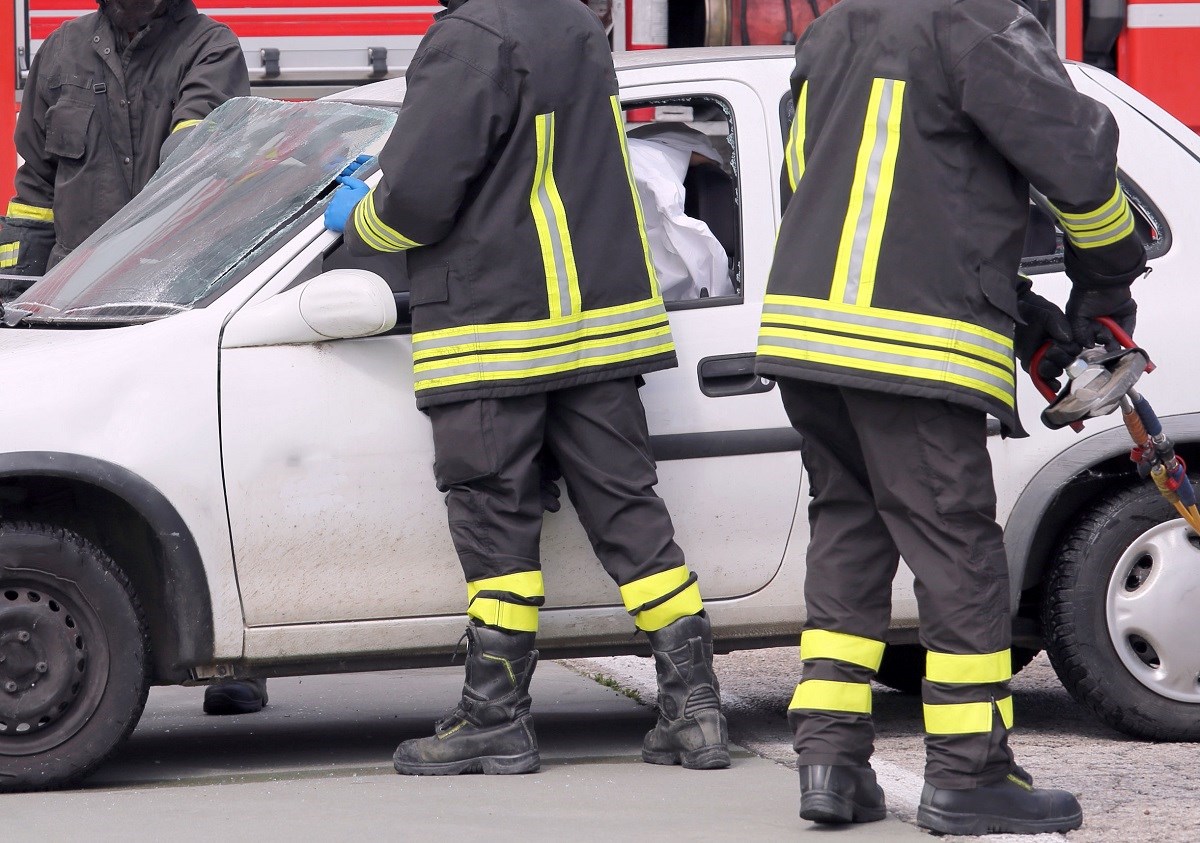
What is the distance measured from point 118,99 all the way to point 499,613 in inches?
91.5

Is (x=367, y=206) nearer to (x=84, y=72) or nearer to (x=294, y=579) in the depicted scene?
(x=294, y=579)

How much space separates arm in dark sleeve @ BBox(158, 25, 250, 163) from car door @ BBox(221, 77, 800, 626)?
137 centimetres

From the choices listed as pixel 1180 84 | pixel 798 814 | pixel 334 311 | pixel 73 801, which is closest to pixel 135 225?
pixel 334 311

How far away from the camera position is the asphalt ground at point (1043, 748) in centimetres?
367

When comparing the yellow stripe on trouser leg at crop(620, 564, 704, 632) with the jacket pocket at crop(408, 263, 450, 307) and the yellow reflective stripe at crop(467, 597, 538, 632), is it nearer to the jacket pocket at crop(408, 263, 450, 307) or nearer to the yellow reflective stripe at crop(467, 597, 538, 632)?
the yellow reflective stripe at crop(467, 597, 538, 632)

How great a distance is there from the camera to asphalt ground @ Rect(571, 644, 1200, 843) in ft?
12.1

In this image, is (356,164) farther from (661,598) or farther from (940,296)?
(940,296)

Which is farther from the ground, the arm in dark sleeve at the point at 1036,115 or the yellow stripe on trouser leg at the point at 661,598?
the arm in dark sleeve at the point at 1036,115

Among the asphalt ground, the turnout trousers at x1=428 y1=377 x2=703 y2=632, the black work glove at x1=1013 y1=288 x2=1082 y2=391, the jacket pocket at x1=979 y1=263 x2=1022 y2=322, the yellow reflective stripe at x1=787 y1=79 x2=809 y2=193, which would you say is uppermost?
the yellow reflective stripe at x1=787 y1=79 x2=809 y2=193

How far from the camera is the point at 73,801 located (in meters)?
4.10

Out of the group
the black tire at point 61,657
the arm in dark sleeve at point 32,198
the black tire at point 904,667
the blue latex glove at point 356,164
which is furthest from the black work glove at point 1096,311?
the arm in dark sleeve at point 32,198

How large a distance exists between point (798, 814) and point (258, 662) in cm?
130

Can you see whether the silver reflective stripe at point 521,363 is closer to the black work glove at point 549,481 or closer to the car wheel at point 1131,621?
the black work glove at point 549,481

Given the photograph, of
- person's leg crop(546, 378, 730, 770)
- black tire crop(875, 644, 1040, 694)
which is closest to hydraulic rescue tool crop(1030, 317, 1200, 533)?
person's leg crop(546, 378, 730, 770)
